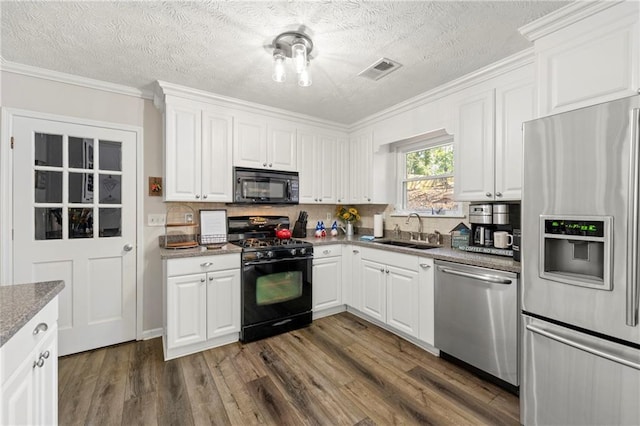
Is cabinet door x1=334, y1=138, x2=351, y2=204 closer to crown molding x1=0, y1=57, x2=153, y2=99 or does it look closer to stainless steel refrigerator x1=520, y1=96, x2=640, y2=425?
crown molding x1=0, y1=57, x2=153, y2=99

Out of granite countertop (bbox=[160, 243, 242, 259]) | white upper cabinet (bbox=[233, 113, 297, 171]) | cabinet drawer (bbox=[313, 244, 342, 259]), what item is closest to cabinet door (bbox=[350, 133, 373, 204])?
cabinet drawer (bbox=[313, 244, 342, 259])

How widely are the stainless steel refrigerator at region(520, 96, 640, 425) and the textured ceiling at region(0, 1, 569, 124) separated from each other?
2.59 feet

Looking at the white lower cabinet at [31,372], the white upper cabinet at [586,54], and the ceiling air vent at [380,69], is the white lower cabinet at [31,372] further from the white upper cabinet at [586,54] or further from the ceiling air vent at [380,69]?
the white upper cabinet at [586,54]

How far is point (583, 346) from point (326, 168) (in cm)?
294

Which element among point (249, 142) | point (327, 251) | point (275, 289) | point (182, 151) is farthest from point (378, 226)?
point (182, 151)

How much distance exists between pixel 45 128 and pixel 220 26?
1.90 meters

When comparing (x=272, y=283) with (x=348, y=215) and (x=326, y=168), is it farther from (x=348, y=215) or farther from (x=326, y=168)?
(x=326, y=168)

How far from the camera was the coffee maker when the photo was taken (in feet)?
7.48

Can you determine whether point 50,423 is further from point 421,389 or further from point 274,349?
point 421,389

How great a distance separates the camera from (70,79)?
2.47 meters

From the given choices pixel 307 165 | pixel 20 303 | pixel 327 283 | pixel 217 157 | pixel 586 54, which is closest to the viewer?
pixel 20 303

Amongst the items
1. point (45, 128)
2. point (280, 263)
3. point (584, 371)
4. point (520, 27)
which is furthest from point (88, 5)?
point (584, 371)

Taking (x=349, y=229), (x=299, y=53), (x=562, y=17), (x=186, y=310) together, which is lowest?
(x=186, y=310)

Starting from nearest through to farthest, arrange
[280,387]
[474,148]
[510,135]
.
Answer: [280,387] → [510,135] → [474,148]
